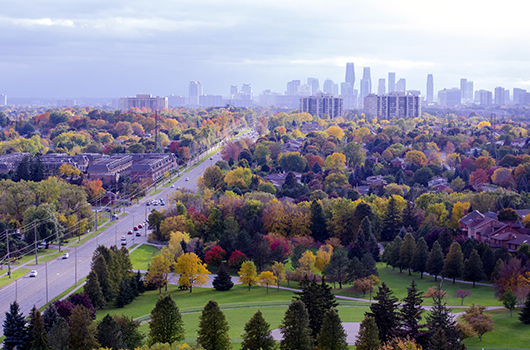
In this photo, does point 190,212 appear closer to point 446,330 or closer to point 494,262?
point 494,262

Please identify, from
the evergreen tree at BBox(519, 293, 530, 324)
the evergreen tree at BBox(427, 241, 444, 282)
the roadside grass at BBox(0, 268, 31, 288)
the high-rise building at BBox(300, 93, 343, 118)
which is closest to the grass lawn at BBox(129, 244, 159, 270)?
the roadside grass at BBox(0, 268, 31, 288)

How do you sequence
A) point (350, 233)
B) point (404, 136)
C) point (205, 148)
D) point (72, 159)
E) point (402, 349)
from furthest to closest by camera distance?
point (404, 136)
point (205, 148)
point (72, 159)
point (350, 233)
point (402, 349)

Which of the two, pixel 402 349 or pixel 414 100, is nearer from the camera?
pixel 402 349

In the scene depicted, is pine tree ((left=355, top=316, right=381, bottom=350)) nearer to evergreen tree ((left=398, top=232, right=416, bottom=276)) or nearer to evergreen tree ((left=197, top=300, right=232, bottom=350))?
evergreen tree ((left=197, top=300, right=232, bottom=350))

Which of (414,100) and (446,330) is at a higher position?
(414,100)

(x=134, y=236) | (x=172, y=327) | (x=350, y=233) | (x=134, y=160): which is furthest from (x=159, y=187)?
(x=172, y=327)

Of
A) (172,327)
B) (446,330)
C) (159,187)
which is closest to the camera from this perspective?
(446,330)

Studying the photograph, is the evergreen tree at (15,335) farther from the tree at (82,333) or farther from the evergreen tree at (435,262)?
the evergreen tree at (435,262)

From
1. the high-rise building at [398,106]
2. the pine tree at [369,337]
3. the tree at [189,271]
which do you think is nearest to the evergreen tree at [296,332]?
the pine tree at [369,337]
